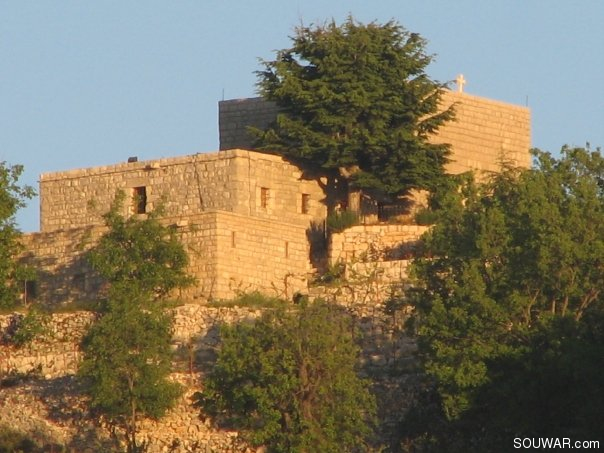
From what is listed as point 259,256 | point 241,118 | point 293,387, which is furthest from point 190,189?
point 293,387

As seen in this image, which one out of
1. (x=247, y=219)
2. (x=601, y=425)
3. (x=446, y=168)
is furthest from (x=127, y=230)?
(x=601, y=425)

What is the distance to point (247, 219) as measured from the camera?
6769 centimetres

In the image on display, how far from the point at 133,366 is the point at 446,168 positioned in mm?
13436

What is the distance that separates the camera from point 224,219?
67.2 metres

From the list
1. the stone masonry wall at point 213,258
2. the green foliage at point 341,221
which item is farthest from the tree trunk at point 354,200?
the stone masonry wall at point 213,258

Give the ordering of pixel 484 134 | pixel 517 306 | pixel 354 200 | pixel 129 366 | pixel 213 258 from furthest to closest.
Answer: pixel 484 134 → pixel 354 200 → pixel 213 258 → pixel 129 366 → pixel 517 306

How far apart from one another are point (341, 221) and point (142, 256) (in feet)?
18.2

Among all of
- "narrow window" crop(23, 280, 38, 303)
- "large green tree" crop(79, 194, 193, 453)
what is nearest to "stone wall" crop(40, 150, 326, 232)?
"narrow window" crop(23, 280, 38, 303)

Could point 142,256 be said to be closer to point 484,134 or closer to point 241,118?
point 241,118

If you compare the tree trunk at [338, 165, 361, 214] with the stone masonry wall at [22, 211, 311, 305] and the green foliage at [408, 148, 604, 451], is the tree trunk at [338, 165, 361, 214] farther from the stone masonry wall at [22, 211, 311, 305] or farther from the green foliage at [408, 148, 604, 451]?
the green foliage at [408, 148, 604, 451]

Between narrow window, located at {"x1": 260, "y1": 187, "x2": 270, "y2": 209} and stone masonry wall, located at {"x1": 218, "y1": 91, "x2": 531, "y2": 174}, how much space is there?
2694 millimetres

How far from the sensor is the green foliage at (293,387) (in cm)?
5756

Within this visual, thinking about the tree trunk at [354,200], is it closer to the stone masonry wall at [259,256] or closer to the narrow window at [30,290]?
the stone masonry wall at [259,256]

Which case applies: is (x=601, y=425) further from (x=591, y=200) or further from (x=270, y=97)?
(x=270, y=97)
